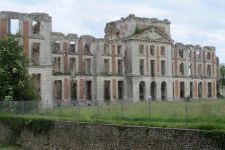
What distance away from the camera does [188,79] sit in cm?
5344

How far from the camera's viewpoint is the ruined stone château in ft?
141

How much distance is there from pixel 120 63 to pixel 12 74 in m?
21.5

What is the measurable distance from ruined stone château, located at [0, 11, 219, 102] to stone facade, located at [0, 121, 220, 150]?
57.3 feet

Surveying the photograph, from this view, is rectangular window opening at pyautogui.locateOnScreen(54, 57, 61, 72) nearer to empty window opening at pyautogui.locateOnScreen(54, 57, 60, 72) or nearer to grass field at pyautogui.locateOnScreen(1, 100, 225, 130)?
empty window opening at pyautogui.locateOnScreen(54, 57, 60, 72)

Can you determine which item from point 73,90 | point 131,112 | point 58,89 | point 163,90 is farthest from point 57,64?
point 131,112

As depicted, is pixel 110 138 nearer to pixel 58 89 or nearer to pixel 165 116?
pixel 165 116

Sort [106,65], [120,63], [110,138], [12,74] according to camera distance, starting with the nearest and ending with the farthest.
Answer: [110,138], [12,74], [106,65], [120,63]

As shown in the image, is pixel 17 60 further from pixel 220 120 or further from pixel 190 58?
pixel 190 58

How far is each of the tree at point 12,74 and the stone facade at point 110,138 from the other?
186 inches

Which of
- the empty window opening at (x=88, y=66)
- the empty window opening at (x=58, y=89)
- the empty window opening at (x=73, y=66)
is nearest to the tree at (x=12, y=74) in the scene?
the empty window opening at (x=73, y=66)

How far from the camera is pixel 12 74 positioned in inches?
1136

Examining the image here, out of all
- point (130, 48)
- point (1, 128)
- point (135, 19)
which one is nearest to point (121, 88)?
point (130, 48)

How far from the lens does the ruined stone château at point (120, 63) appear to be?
141ft

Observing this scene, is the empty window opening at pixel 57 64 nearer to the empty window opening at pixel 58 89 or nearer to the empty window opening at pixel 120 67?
the empty window opening at pixel 58 89
